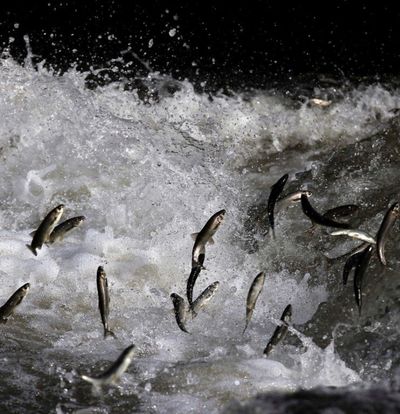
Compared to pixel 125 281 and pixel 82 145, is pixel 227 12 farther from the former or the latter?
pixel 125 281

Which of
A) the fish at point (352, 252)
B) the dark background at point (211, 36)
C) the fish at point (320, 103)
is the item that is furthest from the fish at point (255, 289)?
the dark background at point (211, 36)

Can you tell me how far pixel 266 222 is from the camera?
5.97 meters

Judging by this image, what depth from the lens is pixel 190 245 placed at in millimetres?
6016

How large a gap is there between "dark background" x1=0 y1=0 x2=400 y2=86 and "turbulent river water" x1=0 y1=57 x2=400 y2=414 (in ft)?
2.33

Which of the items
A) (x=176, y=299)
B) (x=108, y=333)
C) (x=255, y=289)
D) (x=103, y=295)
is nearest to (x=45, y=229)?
(x=103, y=295)

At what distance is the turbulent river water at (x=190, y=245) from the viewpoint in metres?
4.34

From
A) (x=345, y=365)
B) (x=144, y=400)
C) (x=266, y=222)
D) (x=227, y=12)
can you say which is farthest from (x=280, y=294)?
(x=227, y=12)

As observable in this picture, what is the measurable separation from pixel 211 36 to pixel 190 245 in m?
3.70

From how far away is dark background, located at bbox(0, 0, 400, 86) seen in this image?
8469 millimetres

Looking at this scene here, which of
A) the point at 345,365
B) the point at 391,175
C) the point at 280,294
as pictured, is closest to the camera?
the point at 345,365

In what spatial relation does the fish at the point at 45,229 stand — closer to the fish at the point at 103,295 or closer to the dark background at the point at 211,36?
the fish at the point at 103,295

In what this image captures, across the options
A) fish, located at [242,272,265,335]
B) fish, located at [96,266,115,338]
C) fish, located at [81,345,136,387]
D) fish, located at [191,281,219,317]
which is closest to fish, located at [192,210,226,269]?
fish, located at [191,281,219,317]

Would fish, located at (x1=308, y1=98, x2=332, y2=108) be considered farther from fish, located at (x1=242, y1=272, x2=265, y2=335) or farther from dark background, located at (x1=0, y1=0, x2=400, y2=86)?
fish, located at (x1=242, y1=272, x2=265, y2=335)

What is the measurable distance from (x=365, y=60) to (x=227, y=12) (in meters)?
1.71
